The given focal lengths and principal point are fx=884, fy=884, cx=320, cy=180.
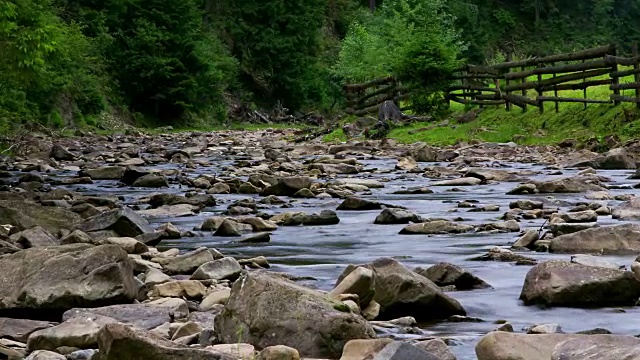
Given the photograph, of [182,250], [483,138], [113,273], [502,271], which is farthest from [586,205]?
[483,138]

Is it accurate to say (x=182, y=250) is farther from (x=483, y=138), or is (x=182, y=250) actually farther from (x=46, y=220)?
(x=483, y=138)

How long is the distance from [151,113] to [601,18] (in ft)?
137

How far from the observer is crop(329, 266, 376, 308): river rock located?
4500 millimetres

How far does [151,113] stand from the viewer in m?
46.3

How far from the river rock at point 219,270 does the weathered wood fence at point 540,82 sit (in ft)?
47.3

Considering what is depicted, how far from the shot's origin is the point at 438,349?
3.54 m

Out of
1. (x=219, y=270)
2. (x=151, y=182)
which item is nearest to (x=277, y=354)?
(x=219, y=270)

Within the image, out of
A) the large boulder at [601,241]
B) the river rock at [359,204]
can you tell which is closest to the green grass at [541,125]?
the river rock at [359,204]

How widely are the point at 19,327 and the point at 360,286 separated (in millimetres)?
1662

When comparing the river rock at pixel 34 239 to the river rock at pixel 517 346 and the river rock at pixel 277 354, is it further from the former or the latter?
the river rock at pixel 517 346

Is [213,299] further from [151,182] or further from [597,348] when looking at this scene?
[151,182]

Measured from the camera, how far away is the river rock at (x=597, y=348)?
10.2 feet

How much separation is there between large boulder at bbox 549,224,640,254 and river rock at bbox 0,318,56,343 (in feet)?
12.1

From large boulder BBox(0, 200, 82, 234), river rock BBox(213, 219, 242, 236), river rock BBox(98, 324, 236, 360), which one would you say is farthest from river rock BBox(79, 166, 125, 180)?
river rock BBox(98, 324, 236, 360)
